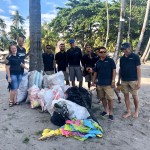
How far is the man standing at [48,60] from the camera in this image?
7879mm

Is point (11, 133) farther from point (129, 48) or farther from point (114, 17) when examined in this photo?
point (114, 17)

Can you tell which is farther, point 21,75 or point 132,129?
point 21,75

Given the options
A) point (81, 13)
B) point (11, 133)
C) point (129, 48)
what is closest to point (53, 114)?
point (11, 133)

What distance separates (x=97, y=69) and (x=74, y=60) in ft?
5.37

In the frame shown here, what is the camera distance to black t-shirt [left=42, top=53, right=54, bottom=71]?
25.9 feet

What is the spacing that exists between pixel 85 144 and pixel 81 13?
3122 centimetres

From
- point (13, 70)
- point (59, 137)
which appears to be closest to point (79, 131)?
point (59, 137)

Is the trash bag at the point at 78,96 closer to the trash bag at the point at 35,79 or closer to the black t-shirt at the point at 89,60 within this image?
the trash bag at the point at 35,79

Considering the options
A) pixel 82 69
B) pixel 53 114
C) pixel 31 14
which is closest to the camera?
pixel 53 114

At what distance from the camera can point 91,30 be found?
34.7 metres

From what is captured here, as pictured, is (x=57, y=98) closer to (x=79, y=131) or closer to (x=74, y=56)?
(x=79, y=131)

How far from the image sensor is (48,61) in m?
7.95

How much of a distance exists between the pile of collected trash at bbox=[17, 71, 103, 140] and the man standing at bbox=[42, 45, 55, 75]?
1.64 ft

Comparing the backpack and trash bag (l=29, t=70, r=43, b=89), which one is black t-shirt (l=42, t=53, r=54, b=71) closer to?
trash bag (l=29, t=70, r=43, b=89)
